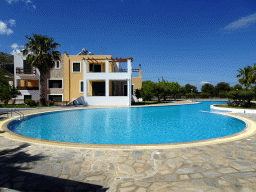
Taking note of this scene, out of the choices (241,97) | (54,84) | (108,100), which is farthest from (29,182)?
(54,84)

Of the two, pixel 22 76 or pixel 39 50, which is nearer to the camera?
pixel 39 50

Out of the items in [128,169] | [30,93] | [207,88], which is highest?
[207,88]

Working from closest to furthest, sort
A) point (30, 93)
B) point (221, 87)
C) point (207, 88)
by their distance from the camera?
1. point (30, 93)
2. point (221, 87)
3. point (207, 88)

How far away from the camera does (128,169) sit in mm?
3580

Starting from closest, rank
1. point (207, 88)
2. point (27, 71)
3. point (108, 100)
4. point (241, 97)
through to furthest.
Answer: point (241, 97) → point (108, 100) → point (27, 71) → point (207, 88)

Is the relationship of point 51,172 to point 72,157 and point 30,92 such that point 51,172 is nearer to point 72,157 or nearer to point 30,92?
point 72,157

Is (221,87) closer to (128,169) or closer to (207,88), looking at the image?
(207,88)

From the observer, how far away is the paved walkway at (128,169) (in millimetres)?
2936

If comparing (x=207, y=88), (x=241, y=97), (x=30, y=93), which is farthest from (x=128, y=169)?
(x=207, y=88)

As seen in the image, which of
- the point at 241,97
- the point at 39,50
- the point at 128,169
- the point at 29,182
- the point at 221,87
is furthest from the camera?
the point at 221,87

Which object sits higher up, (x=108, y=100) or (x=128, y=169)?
(x=108, y=100)

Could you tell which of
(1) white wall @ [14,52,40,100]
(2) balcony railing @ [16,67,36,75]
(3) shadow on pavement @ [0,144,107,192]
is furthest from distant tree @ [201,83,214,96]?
(3) shadow on pavement @ [0,144,107,192]

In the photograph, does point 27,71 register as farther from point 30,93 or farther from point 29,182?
point 29,182

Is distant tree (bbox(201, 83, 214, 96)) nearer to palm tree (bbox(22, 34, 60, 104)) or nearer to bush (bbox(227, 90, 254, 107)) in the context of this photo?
bush (bbox(227, 90, 254, 107))
